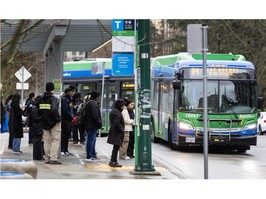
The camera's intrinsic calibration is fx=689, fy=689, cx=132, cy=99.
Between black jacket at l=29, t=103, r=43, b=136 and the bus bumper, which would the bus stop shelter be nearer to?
the bus bumper

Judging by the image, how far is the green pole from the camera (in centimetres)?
1500

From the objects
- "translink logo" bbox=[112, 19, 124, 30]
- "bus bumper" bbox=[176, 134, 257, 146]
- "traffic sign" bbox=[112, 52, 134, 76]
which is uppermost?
"translink logo" bbox=[112, 19, 124, 30]

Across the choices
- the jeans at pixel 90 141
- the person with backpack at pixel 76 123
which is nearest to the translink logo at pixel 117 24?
the jeans at pixel 90 141

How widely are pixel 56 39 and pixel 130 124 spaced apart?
9.60 m

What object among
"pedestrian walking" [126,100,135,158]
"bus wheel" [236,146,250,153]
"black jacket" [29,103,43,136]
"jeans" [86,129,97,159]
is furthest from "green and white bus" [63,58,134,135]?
"jeans" [86,129,97,159]

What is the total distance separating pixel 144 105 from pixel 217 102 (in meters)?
7.09

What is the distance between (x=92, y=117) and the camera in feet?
55.5

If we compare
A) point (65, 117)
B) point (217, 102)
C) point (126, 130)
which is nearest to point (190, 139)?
point (217, 102)

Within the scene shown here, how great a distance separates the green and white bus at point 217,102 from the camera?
849 inches

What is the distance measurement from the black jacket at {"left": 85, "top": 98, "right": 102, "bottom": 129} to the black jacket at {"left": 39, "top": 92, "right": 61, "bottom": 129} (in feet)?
3.09

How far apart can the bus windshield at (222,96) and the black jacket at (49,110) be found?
21.1 feet

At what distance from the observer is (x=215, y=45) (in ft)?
188
